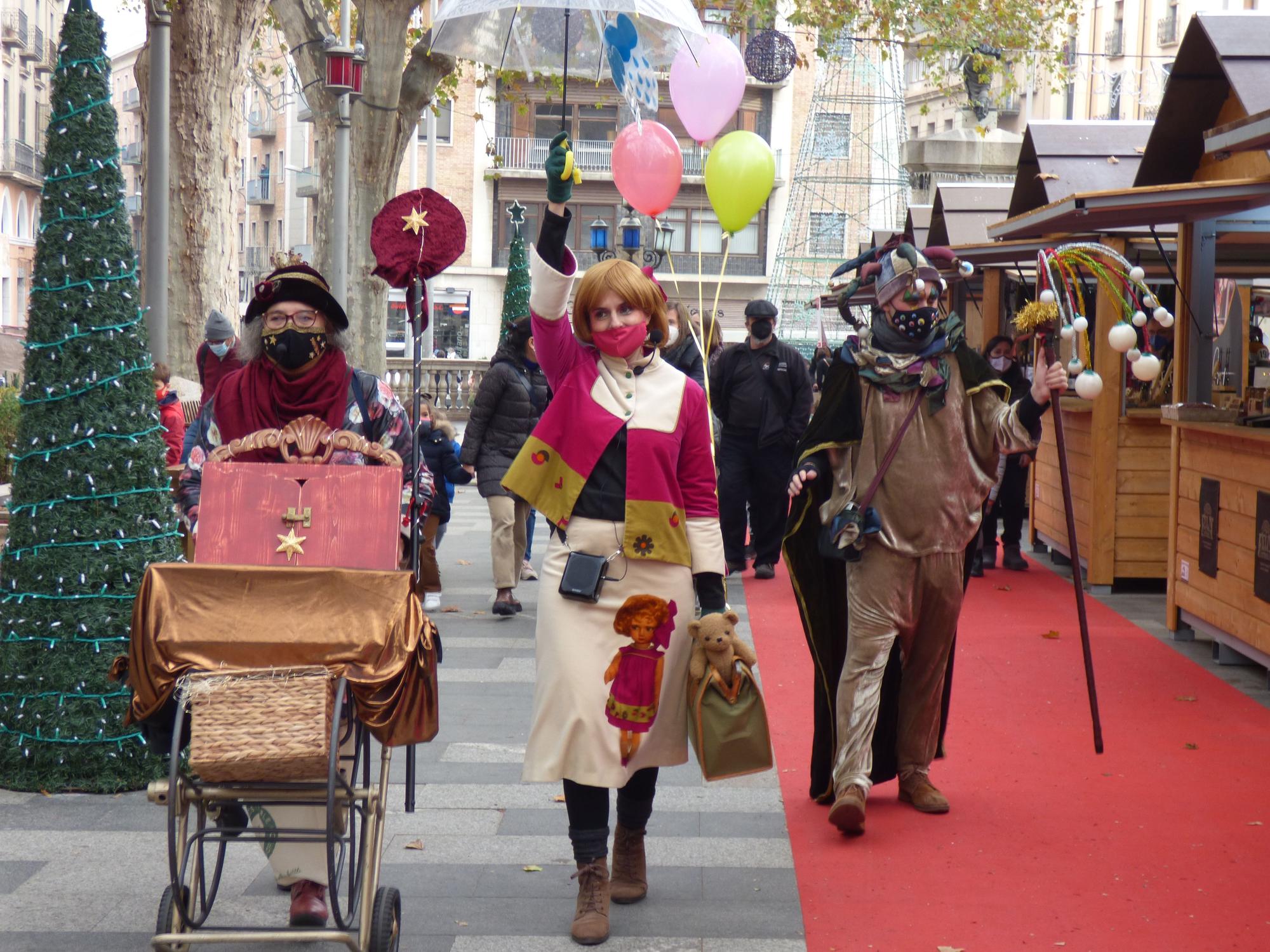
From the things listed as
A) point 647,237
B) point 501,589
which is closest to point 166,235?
point 501,589

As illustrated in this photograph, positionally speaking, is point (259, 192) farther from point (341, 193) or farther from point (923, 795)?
point (923, 795)

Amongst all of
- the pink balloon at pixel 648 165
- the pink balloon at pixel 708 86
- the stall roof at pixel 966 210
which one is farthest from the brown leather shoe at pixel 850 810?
the stall roof at pixel 966 210

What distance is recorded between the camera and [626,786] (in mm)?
4711

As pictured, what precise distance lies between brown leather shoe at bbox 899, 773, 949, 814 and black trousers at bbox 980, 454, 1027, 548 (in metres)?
6.76

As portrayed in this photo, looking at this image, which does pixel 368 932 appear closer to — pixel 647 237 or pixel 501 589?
pixel 501 589

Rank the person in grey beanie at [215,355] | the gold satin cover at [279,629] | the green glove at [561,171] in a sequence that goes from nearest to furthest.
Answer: the gold satin cover at [279,629]
the green glove at [561,171]
the person in grey beanie at [215,355]

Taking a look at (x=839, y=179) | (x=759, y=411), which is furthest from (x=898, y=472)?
(x=839, y=179)

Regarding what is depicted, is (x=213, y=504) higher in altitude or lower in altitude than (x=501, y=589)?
higher

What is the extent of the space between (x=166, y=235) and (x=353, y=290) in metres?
11.5

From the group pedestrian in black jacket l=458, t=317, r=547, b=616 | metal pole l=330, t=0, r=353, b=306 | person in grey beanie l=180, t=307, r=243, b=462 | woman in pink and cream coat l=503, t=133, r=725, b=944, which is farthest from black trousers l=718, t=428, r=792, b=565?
metal pole l=330, t=0, r=353, b=306

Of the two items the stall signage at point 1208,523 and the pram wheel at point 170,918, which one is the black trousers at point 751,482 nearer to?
the stall signage at point 1208,523

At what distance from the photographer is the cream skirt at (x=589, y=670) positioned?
4.44 m

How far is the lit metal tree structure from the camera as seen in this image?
41.4 m

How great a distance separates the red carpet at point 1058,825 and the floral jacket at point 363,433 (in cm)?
179
